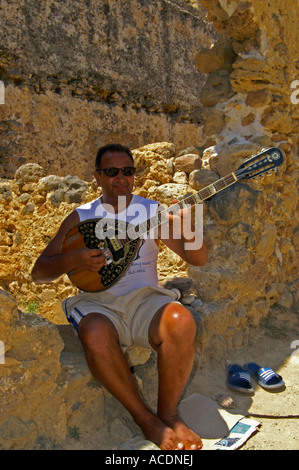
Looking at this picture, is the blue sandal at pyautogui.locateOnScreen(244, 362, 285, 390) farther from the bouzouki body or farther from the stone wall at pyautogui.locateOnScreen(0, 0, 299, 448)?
the bouzouki body

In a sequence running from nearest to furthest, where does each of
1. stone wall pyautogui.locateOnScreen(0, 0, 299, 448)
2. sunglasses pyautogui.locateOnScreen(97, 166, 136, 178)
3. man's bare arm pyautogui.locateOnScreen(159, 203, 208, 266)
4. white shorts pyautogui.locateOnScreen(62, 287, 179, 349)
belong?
1. white shorts pyautogui.locateOnScreen(62, 287, 179, 349)
2. man's bare arm pyautogui.locateOnScreen(159, 203, 208, 266)
3. sunglasses pyautogui.locateOnScreen(97, 166, 136, 178)
4. stone wall pyautogui.locateOnScreen(0, 0, 299, 448)

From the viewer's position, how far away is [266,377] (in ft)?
7.36

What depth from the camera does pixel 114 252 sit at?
198cm

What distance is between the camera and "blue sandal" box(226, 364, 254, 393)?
215cm

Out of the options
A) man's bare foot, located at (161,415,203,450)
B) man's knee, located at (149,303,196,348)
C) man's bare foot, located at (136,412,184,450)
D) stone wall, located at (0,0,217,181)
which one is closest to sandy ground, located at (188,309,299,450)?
man's bare foot, located at (161,415,203,450)

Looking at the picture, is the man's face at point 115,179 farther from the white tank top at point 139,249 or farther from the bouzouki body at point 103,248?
the bouzouki body at point 103,248

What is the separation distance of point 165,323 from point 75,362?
17.6 inches

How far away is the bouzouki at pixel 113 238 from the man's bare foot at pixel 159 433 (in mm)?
630

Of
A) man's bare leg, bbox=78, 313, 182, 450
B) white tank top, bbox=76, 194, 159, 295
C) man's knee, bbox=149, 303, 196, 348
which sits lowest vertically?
man's bare leg, bbox=78, 313, 182, 450

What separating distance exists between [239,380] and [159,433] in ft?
2.50

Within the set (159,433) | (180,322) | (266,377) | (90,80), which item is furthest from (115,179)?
(90,80)

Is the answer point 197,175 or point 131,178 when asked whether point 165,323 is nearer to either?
point 131,178

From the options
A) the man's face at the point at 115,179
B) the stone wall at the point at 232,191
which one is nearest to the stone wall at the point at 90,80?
the stone wall at the point at 232,191

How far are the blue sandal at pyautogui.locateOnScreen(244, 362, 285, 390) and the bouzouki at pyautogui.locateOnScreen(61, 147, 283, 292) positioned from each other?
1.02 meters
